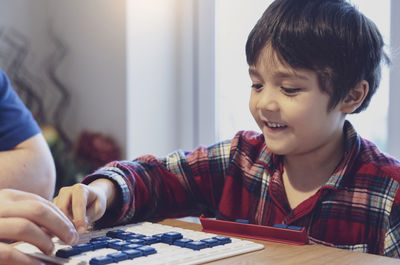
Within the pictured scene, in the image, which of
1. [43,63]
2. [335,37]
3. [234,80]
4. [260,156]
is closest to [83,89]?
[43,63]

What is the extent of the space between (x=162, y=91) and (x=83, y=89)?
1.14 feet

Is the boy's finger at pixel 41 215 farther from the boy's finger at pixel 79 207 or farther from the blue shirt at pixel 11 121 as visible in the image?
the blue shirt at pixel 11 121

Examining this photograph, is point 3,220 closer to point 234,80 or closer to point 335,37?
point 335,37

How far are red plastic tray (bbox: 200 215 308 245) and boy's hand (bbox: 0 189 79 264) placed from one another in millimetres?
226

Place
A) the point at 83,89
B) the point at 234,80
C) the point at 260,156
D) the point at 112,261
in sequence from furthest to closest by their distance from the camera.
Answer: the point at 83,89, the point at 234,80, the point at 260,156, the point at 112,261

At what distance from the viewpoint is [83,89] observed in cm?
204

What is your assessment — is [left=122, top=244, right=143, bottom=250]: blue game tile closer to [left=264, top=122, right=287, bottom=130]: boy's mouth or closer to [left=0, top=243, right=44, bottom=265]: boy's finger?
[left=0, top=243, right=44, bottom=265]: boy's finger

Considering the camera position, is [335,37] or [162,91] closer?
[335,37]

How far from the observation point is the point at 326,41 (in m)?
0.88

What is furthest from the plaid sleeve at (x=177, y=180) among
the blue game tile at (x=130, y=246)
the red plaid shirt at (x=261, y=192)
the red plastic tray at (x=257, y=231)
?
the blue game tile at (x=130, y=246)

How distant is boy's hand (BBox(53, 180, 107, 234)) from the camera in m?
0.72

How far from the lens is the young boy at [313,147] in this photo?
33.4 inches

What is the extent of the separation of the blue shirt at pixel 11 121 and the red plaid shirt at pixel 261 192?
0.25 m

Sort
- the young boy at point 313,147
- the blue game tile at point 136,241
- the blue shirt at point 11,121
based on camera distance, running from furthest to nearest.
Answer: the blue shirt at point 11,121 → the young boy at point 313,147 → the blue game tile at point 136,241
